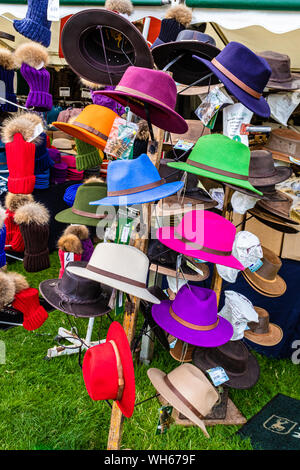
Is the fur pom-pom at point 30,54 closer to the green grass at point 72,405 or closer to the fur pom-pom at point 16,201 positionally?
the fur pom-pom at point 16,201

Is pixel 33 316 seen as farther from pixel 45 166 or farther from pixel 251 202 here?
pixel 45 166

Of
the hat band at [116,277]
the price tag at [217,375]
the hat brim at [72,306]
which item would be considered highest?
the hat band at [116,277]

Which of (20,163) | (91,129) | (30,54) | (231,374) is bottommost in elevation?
(231,374)

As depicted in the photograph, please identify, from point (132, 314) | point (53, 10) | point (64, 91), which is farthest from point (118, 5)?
point (64, 91)

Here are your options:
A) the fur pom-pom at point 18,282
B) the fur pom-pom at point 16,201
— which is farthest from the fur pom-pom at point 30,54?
the fur pom-pom at point 18,282

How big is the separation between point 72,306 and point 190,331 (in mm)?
673

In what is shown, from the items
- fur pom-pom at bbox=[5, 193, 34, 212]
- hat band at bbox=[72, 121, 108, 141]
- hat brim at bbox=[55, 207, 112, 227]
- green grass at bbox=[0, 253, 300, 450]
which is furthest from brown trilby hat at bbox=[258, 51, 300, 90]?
green grass at bbox=[0, 253, 300, 450]

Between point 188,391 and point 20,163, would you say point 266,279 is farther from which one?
point 20,163

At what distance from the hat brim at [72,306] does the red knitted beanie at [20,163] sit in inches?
39.9

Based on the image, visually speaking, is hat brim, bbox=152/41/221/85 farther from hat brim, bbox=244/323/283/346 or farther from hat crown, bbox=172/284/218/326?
hat brim, bbox=244/323/283/346

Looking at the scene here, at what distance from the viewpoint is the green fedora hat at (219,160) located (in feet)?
5.45

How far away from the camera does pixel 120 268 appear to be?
1.63m

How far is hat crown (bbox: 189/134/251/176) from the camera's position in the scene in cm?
167
